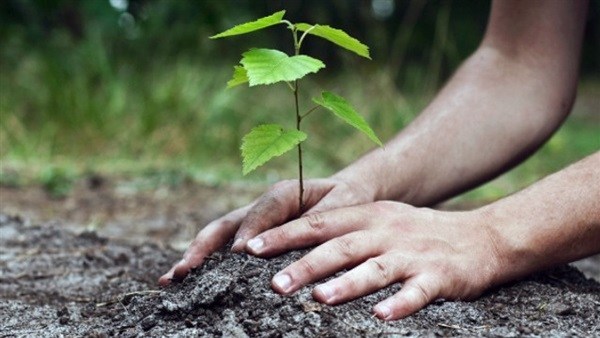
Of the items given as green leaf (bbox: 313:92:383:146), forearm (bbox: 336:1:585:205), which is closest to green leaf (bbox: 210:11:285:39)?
green leaf (bbox: 313:92:383:146)

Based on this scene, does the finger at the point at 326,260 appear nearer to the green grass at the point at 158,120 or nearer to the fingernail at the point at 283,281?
the fingernail at the point at 283,281

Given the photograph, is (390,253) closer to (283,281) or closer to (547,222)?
(283,281)

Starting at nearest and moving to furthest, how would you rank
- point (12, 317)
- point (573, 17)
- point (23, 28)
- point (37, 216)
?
point (12, 317)
point (573, 17)
point (37, 216)
point (23, 28)

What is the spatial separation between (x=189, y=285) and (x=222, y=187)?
2.63 m

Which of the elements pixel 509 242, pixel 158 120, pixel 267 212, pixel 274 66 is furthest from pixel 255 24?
pixel 158 120

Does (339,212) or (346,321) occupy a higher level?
(339,212)

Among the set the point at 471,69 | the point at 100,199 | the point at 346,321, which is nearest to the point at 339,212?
the point at 346,321

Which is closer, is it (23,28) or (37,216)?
(37,216)

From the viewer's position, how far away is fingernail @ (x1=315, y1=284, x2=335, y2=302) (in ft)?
5.16

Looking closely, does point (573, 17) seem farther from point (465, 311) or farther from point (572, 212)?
point (465, 311)

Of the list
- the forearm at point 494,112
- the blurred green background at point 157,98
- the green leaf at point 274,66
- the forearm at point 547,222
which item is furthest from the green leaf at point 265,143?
the blurred green background at point 157,98

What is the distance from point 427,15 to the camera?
10977mm

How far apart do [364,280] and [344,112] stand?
31 centimetres

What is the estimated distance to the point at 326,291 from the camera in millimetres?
1575
